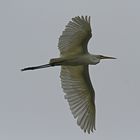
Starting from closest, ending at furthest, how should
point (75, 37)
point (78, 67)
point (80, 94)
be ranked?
point (75, 37), point (80, 94), point (78, 67)

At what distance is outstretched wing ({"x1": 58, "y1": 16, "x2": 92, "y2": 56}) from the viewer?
1572cm

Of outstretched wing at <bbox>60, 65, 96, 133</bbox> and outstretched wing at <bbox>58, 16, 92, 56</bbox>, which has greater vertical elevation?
outstretched wing at <bbox>58, 16, 92, 56</bbox>

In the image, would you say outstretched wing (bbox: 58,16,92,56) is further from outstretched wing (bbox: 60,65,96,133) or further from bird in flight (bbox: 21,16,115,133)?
outstretched wing (bbox: 60,65,96,133)

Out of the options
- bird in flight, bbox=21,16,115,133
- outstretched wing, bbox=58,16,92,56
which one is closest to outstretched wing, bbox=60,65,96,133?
bird in flight, bbox=21,16,115,133

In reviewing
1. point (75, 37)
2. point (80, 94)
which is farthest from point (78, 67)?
point (75, 37)

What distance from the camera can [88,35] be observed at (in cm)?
1619

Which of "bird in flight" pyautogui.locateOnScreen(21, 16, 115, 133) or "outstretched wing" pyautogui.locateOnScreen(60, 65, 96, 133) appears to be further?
"outstretched wing" pyautogui.locateOnScreen(60, 65, 96, 133)

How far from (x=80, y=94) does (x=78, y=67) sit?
595mm

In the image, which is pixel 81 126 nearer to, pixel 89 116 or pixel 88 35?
pixel 89 116

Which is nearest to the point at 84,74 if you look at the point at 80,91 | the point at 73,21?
the point at 80,91

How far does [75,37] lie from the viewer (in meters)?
16.2

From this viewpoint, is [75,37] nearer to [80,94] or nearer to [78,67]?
[78,67]

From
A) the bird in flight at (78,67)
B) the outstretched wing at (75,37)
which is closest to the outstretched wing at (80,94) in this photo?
the bird in flight at (78,67)

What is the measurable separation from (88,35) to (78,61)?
57 centimetres
